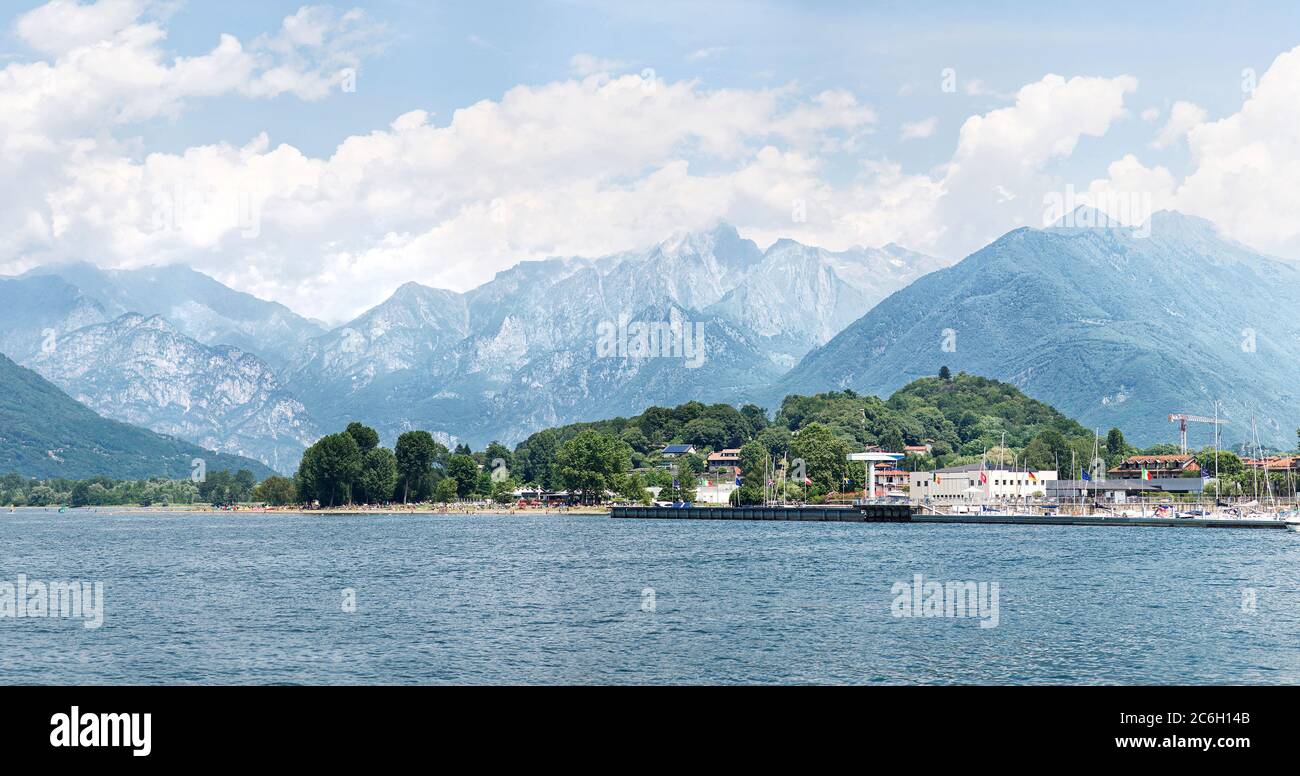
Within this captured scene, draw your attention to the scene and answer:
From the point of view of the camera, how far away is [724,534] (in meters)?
156

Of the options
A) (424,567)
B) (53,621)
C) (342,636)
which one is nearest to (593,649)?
(342,636)

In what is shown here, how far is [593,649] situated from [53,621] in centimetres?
2990

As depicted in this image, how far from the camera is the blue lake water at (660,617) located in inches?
1821

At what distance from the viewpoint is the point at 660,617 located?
203 feet

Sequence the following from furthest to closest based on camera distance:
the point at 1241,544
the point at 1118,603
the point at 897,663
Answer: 1. the point at 1241,544
2. the point at 1118,603
3. the point at 897,663

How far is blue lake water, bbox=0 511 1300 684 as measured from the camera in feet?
152

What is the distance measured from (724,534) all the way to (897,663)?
109161 millimetres
